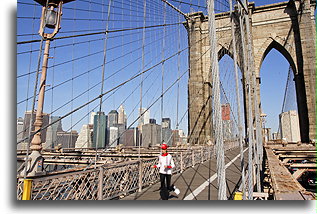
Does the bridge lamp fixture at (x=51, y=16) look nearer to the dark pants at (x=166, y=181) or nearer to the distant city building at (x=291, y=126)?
the dark pants at (x=166, y=181)

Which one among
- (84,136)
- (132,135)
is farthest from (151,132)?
(84,136)

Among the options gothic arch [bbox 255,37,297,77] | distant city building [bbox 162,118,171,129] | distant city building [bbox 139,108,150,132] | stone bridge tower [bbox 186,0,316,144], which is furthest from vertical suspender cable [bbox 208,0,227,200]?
gothic arch [bbox 255,37,297,77]

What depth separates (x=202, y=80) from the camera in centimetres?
1758

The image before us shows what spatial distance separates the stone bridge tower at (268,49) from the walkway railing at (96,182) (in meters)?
12.7

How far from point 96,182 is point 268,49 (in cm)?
1951

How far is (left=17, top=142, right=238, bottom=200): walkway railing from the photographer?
2516 millimetres

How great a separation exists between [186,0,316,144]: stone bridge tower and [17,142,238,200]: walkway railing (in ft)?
41.7

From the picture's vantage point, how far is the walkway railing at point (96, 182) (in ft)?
8.25

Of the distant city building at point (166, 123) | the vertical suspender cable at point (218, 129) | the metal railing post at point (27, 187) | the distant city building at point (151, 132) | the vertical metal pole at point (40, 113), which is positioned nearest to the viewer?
the vertical suspender cable at point (218, 129)

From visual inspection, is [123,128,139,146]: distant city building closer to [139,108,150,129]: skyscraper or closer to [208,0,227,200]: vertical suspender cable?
[139,108,150,129]: skyscraper

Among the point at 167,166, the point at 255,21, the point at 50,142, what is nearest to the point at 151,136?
the point at 50,142

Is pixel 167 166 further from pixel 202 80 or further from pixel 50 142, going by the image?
pixel 202 80

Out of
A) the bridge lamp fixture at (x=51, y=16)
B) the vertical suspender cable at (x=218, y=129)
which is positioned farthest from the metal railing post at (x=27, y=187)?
the bridge lamp fixture at (x=51, y=16)
